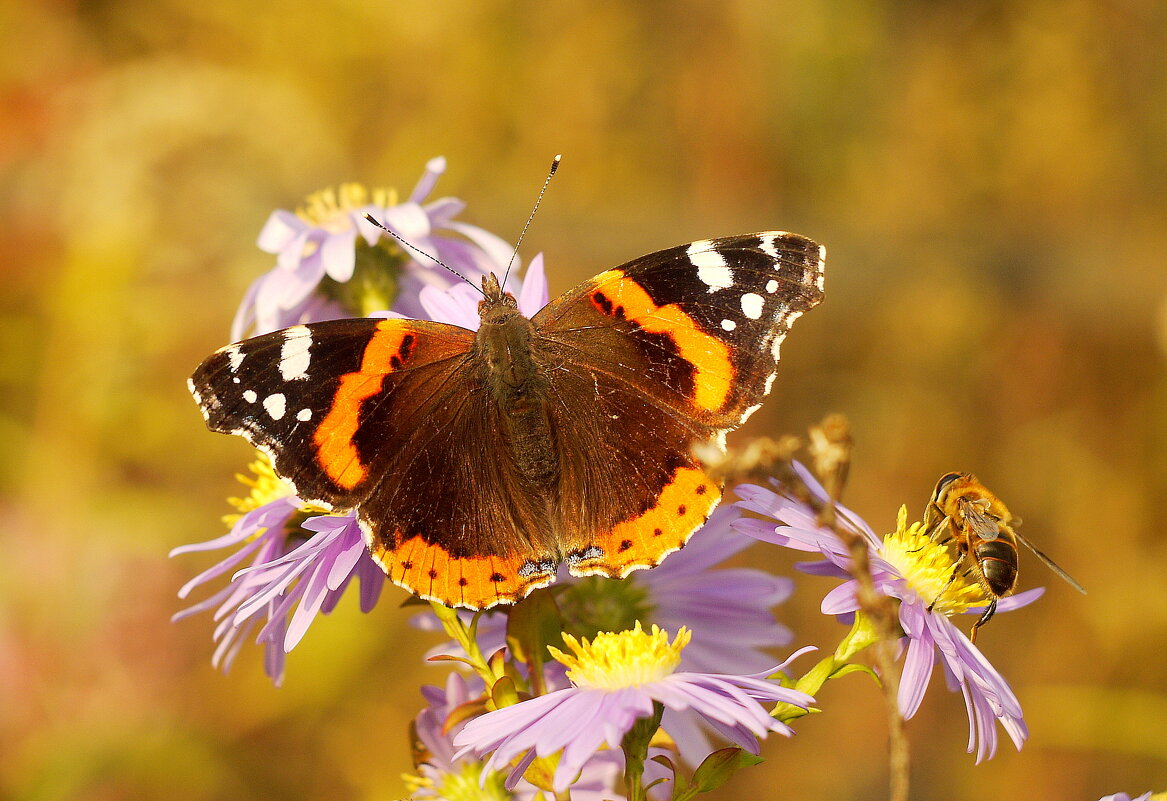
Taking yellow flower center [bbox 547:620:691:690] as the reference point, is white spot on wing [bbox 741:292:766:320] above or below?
above

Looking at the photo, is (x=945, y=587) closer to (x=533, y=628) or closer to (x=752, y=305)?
(x=752, y=305)

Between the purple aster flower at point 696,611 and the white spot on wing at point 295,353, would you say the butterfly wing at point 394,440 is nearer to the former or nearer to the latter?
the white spot on wing at point 295,353

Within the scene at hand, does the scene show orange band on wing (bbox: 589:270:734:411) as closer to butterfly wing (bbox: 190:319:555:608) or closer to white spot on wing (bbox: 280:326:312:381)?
butterfly wing (bbox: 190:319:555:608)

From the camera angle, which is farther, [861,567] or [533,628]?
[533,628]

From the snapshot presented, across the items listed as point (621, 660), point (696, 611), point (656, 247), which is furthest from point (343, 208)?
point (656, 247)

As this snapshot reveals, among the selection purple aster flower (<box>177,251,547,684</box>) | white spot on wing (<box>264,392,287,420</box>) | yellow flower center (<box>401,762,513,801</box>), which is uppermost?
white spot on wing (<box>264,392,287,420</box>)

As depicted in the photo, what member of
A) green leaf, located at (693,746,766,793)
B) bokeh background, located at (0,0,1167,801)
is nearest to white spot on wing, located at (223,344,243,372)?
green leaf, located at (693,746,766,793)
